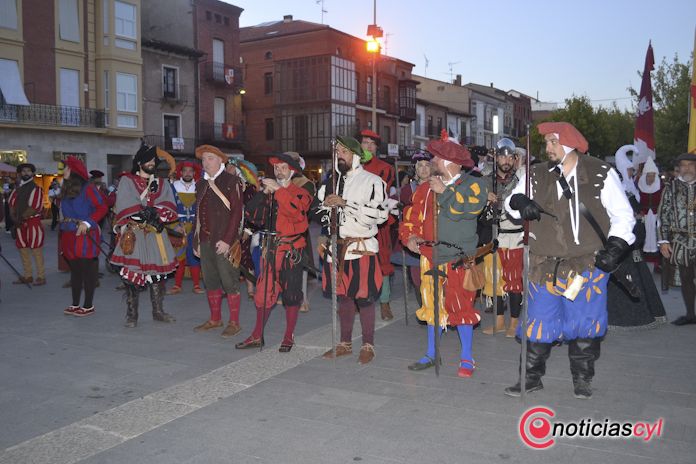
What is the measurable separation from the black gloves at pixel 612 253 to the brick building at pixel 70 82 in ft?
88.6

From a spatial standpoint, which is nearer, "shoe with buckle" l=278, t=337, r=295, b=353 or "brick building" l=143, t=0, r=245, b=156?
"shoe with buckle" l=278, t=337, r=295, b=353

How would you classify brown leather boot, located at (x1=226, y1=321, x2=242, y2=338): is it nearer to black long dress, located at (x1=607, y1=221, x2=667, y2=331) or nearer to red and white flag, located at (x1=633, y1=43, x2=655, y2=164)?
black long dress, located at (x1=607, y1=221, x2=667, y2=331)

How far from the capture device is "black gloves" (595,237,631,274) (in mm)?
4465

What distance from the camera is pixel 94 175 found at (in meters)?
12.0

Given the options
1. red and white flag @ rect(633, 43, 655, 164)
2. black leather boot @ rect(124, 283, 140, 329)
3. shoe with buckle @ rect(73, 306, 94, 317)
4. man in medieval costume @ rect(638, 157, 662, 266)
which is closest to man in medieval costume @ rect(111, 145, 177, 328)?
black leather boot @ rect(124, 283, 140, 329)

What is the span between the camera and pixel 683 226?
24.1 ft

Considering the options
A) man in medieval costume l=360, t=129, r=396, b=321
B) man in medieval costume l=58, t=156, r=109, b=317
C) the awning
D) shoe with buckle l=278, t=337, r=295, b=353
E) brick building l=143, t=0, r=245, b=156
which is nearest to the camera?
shoe with buckle l=278, t=337, r=295, b=353

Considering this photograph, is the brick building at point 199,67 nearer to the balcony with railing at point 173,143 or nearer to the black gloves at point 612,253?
the balcony with railing at point 173,143

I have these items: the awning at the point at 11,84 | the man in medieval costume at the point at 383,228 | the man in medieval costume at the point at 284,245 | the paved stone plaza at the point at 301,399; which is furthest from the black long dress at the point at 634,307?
the awning at the point at 11,84

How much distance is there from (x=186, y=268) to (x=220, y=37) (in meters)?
30.5

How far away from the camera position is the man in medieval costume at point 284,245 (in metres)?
6.29

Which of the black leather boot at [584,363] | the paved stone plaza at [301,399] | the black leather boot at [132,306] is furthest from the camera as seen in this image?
the black leather boot at [132,306]

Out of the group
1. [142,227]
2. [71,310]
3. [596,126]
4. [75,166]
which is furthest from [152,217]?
[596,126]

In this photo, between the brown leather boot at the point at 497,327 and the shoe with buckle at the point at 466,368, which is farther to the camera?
the brown leather boot at the point at 497,327
